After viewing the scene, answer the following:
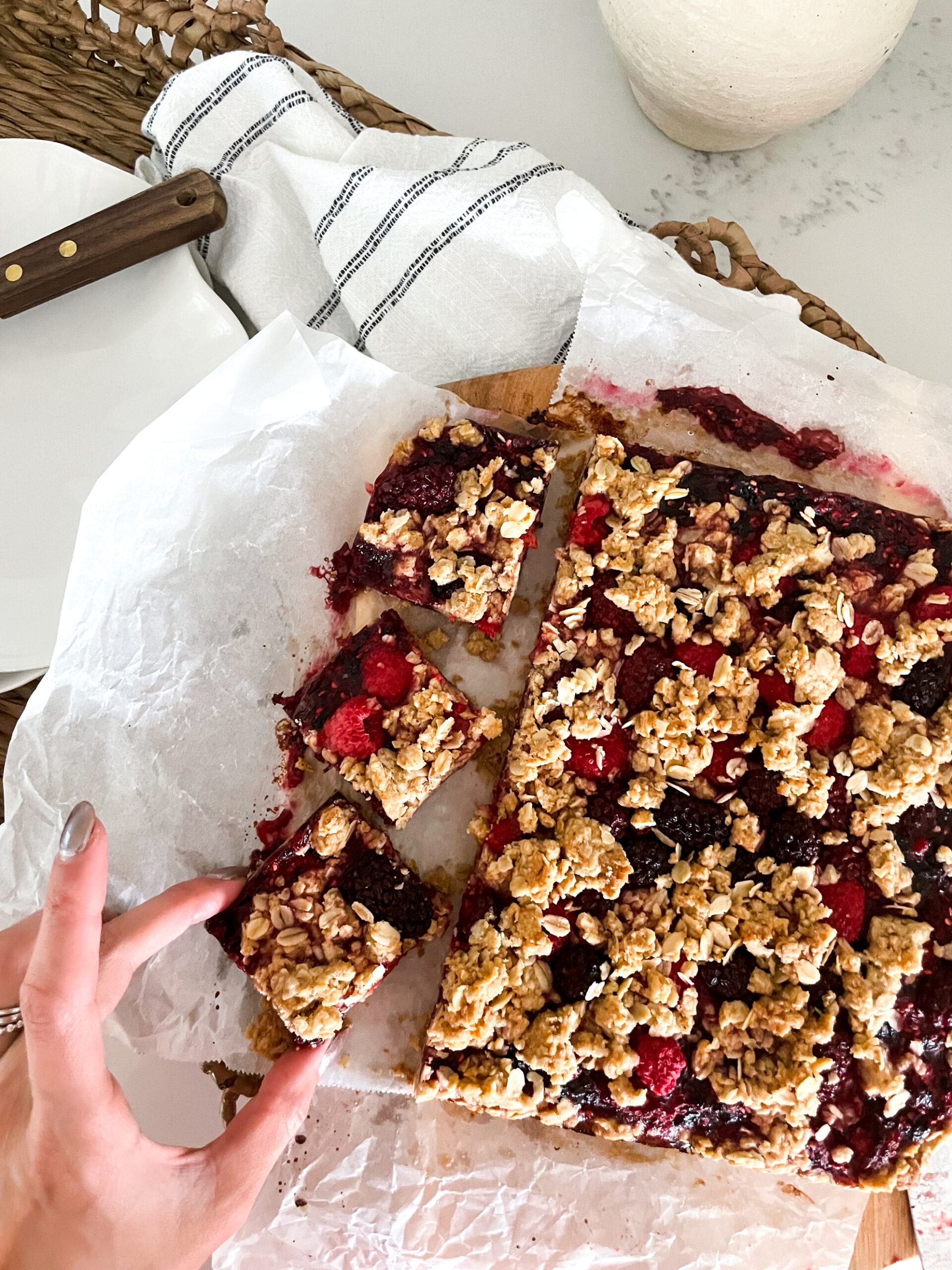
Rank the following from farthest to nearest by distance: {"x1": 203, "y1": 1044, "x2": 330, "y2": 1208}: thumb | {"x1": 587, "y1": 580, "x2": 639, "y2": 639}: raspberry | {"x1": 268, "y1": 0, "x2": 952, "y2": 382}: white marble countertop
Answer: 1. {"x1": 268, "y1": 0, "x2": 952, "y2": 382}: white marble countertop
2. {"x1": 587, "y1": 580, "x2": 639, "y2": 639}: raspberry
3. {"x1": 203, "y1": 1044, "x2": 330, "y2": 1208}: thumb

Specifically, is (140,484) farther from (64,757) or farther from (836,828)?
(836,828)

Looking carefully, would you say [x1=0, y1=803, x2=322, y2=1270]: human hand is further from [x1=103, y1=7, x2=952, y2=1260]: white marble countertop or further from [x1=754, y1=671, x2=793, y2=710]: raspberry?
[x1=103, y1=7, x2=952, y2=1260]: white marble countertop

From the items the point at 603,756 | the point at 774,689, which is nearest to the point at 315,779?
the point at 603,756

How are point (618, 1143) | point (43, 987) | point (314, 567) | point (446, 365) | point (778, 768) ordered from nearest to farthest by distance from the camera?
1. point (43, 987)
2. point (778, 768)
3. point (618, 1143)
4. point (314, 567)
5. point (446, 365)

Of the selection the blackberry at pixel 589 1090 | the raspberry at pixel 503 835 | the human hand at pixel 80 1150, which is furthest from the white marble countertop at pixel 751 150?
the human hand at pixel 80 1150

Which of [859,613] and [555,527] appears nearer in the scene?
[859,613]

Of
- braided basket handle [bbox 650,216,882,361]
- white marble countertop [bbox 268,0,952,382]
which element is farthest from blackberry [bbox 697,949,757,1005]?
Answer: white marble countertop [bbox 268,0,952,382]

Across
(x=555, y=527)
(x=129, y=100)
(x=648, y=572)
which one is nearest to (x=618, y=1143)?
(x=648, y=572)
